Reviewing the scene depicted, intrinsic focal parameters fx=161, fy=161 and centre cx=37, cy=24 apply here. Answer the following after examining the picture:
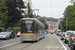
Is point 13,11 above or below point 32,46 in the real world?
above

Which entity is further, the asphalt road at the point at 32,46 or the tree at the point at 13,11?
the tree at the point at 13,11

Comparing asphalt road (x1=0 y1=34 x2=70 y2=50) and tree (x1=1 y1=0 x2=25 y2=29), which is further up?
tree (x1=1 y1=0 x2=25 y2=29)

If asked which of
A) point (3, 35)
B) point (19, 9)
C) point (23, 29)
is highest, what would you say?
point (19, 9)

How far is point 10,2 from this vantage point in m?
45.0

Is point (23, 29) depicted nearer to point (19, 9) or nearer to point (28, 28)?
point (28, 28)

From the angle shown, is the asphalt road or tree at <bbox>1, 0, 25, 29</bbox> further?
tree at <bbox>1, 0, 25, 29</bbox>

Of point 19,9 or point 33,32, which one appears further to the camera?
point 19,9

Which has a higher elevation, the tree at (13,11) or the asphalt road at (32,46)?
the tree at (13,11)

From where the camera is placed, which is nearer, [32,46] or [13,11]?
[32,46]

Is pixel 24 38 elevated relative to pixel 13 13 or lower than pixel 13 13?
lower

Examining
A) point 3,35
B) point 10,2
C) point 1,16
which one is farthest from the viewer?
point 10,2

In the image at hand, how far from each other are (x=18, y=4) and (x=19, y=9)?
154cm

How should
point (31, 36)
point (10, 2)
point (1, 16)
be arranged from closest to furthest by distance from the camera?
1. point (31, 36)
2. point (1, 16)
3. point (10, 2)

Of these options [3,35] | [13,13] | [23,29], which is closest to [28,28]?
[23,29]
